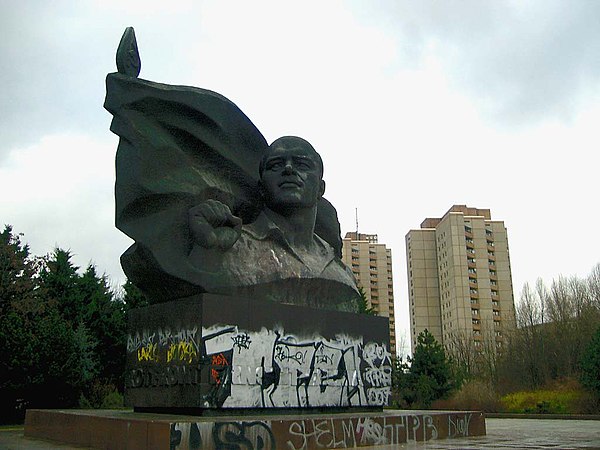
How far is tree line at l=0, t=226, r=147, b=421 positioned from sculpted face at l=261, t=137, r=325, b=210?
11348mm

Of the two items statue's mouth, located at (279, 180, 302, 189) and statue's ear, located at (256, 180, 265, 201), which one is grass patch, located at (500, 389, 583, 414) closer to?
statue's ear, located at (256, 180, 265, 201)

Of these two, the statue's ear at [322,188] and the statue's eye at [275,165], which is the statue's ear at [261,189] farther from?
the statue's ear at [322,188]

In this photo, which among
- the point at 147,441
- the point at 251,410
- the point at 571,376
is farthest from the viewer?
the point at 571,376

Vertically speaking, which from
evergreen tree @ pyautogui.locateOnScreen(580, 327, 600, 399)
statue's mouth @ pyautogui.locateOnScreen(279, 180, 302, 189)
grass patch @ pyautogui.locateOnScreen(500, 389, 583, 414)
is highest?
statue's mouth @ pyautogui.locateOnScreen(279, 180, 302, 189)

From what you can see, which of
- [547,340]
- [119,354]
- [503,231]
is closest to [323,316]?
[119,354]

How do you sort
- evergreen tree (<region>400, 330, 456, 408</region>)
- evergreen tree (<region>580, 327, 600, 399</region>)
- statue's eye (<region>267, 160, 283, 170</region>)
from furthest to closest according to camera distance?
evergreen tree (<region>400, 330, 456, 408</region>) → evergreen tree (<region>580, 327, 600, 399</region>) → statue's eye (<region>267, 160, 283, 170</region>)

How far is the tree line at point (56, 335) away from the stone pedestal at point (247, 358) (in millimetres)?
9746

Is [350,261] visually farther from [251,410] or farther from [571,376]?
[251,410]

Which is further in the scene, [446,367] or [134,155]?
[446,367]

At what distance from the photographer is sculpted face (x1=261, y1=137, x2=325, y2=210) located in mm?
11492

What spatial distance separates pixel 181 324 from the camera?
32.4ft

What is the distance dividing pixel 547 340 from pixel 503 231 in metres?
42.4

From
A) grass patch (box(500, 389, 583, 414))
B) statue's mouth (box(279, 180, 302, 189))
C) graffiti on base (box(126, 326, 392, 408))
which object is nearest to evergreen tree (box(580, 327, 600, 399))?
grass patch (box(500, 389, 583, 414))

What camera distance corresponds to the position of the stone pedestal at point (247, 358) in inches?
372
